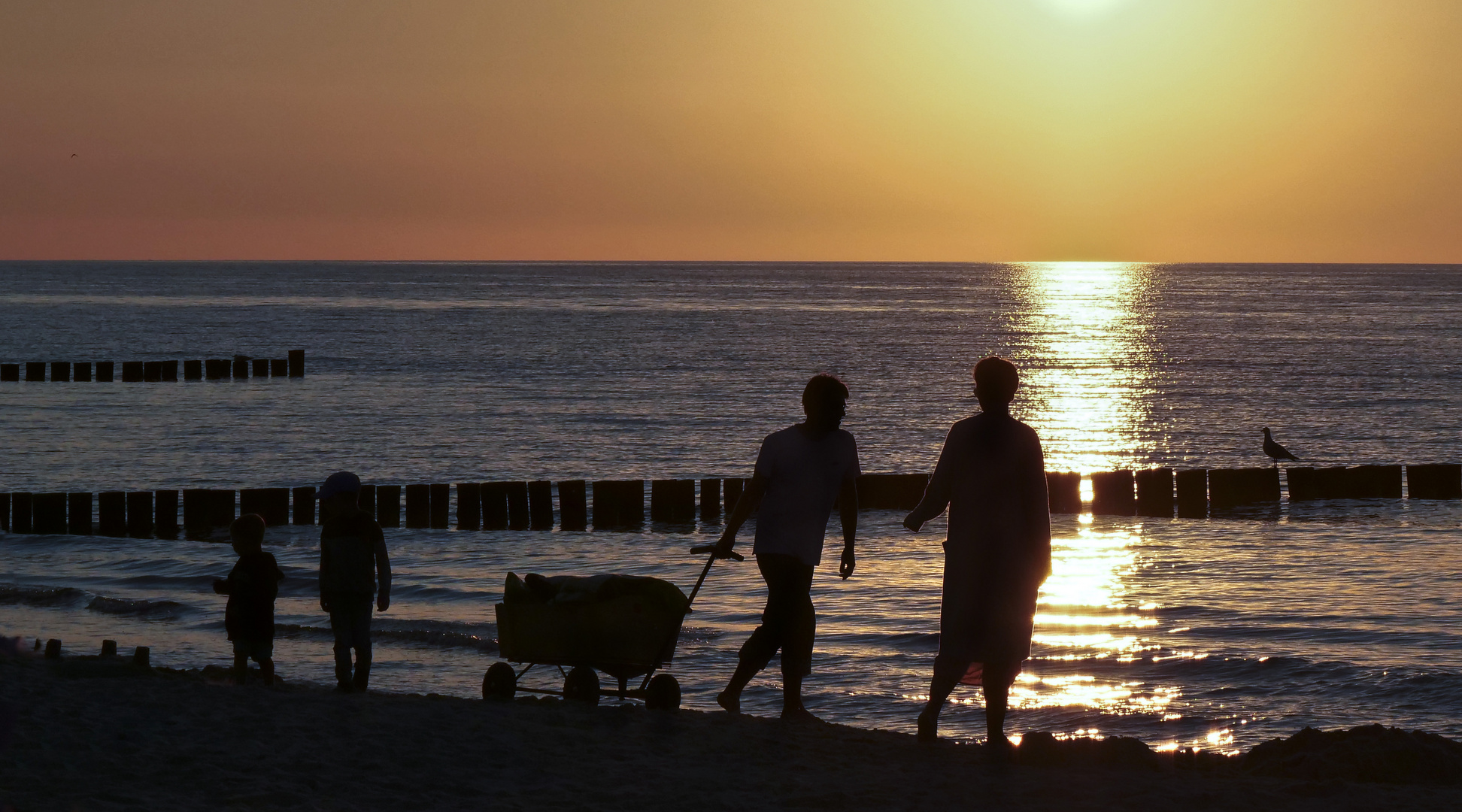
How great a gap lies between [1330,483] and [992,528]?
20914 mm

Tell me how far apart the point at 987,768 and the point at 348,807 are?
123 inches

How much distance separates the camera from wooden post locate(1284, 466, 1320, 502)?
2578 cm

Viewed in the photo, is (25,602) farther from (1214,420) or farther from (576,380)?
(576,380)

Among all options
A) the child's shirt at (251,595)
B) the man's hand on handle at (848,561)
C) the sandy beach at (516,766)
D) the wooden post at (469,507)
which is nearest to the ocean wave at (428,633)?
the child's shirt at (251,595)

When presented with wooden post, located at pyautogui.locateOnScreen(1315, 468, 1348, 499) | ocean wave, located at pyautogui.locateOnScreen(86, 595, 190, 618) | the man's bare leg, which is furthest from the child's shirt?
wooden post, located at pyautogui.locateOnScreen(1315, 468, 1348, 499)

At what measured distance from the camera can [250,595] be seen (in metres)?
9.16

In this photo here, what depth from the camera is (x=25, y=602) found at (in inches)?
614

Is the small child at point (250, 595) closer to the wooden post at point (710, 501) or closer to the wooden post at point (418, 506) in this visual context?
the wooden post at point (418, 506)

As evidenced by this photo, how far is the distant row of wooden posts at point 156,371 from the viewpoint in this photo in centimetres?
5372

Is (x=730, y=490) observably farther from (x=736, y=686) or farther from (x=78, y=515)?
Result: (x=736, y=686)

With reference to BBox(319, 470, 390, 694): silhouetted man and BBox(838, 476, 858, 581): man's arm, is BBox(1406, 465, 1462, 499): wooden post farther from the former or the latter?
BBox(319, 470, 390, 694): silhouetted man

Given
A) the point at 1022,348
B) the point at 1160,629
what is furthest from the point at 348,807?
the point at 1022,348

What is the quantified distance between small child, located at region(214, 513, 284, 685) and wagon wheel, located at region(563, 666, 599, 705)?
6.35 feet

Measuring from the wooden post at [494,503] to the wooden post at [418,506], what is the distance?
2.71 ft
